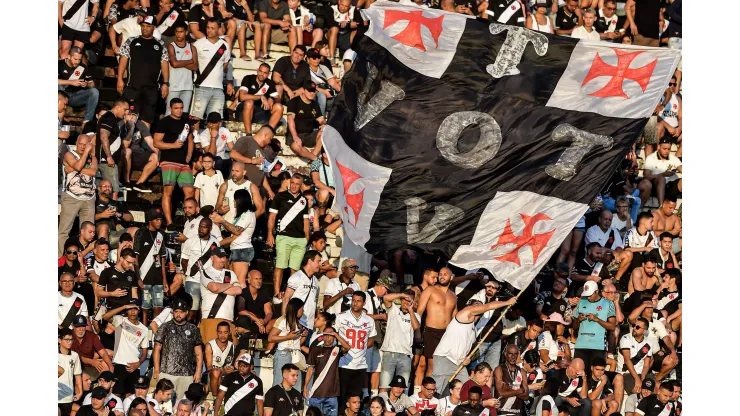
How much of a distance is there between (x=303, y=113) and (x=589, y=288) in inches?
193

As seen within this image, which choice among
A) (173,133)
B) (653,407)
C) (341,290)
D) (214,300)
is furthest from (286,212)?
(653,407)

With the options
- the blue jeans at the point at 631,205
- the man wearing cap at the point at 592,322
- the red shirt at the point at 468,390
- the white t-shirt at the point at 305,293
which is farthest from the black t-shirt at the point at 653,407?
the white t-shirt at the point at 305,293

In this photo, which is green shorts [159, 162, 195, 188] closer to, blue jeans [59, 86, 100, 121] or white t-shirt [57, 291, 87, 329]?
blue jeans [59, 86, 100, 121]

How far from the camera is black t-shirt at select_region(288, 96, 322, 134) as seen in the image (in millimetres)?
25844

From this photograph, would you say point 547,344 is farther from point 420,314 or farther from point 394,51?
point 394,51

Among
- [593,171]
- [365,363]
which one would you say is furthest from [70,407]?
[593,171]

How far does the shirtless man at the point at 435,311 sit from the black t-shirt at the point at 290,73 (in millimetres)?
3617

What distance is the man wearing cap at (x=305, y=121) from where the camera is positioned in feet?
Result: 84.5

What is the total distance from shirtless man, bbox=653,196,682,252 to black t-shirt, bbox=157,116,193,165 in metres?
7.06

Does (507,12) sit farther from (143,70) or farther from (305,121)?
(143,70)

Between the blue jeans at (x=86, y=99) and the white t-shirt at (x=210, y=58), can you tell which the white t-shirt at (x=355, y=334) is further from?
the blue jeans at (x=86, y=99)

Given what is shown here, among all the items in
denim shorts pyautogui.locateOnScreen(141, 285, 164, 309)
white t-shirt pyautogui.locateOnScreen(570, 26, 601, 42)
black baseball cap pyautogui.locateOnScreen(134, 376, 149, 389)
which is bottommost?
black baseball cap pyautogui.locateOnScreen(134, 376, 149, 389)

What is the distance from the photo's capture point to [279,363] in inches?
953

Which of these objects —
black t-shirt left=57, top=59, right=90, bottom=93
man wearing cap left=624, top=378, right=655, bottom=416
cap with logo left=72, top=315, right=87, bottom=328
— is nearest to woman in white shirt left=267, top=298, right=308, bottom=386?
cap with logo left=72, top=315, right=87, bottom=328
